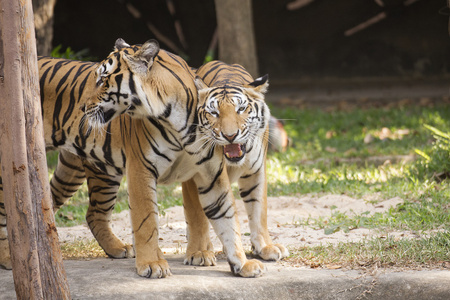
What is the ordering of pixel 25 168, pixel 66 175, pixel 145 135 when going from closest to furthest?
pixel 25 168 → pixel 145 135 → pixel 66 175

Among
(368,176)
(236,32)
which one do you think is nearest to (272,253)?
(368,176)

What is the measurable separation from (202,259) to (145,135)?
92cm

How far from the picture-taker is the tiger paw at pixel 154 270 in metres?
3.72

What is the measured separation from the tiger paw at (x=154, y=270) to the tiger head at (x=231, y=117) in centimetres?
75

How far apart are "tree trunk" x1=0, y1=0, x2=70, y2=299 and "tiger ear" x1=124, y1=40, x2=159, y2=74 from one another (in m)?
0.62

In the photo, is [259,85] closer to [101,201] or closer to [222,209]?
[222,209]

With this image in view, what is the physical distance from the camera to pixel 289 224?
200 inches

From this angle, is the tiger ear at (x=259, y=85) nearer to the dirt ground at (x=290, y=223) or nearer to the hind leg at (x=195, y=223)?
the hind leg at (x=195, y=223)

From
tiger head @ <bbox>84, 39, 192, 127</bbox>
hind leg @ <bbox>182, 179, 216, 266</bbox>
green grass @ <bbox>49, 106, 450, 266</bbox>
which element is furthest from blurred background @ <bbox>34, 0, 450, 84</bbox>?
tiger head @ <bbox>84, 39, 192, 127</bbox>

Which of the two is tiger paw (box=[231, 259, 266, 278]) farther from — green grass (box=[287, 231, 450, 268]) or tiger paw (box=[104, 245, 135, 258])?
tiger paw (box=[104, 245, 135, 258])

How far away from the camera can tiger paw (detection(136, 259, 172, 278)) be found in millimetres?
3723

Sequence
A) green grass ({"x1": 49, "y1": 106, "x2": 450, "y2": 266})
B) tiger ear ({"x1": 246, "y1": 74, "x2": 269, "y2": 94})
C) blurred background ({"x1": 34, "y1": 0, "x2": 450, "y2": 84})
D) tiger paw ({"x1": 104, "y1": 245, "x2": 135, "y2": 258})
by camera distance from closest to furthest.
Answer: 1. tiger ear ({"x1": 246, "y1": 74, "x2": 269, "y2": 94})
2. green grass ({"x1": 49, "y1": 106, "x2": 450, "y2": 266})
3. tiger paw ({"x1": 104, "y1": 245, "x2": 135, "y2": 258})
4. blurred background ({"x1": 34, "y1": 0, "x2": 450, "y2": 84})

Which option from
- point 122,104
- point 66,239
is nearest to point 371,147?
point 66,239

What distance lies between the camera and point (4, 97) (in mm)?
3201
